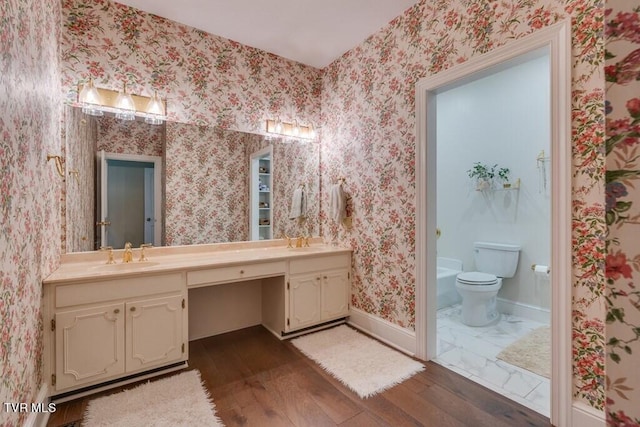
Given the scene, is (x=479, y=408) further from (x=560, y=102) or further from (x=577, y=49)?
(x=577, y=49)

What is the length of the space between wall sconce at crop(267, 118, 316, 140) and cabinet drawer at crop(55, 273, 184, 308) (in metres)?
1.67

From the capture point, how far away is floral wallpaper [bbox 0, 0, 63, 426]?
108cm

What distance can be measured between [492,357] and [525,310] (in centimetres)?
119

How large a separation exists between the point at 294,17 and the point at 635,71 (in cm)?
254

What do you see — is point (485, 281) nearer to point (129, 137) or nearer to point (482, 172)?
point (482, 172)

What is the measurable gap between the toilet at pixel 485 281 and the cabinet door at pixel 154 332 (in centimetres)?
257

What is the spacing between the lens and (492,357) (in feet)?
7.71

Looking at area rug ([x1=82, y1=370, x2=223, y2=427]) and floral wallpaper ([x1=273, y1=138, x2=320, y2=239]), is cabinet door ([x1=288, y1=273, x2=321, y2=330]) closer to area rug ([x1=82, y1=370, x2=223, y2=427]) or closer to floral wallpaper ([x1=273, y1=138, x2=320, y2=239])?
floral wallpaper ([x1=273, y1=138, x2=320, y2=239])

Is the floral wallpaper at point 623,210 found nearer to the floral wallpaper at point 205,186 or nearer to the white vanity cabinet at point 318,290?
the white vanity cabinet at point 318,290

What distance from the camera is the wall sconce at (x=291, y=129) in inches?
119

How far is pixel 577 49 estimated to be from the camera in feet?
4.95

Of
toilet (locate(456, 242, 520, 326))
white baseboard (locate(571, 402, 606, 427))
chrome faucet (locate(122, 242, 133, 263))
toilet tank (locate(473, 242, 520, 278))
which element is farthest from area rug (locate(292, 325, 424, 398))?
toilet tank (locate(473, 242, 520, 278))

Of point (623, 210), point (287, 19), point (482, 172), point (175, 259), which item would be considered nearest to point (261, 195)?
point (175, 259)

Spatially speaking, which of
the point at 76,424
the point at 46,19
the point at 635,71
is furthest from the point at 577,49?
the point at 76,424
